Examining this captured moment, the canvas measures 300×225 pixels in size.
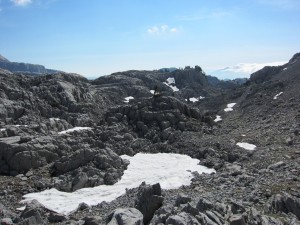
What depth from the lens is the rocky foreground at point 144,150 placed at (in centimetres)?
2742

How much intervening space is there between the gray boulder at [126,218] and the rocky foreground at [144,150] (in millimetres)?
80

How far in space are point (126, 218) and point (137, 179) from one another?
19.6 metres

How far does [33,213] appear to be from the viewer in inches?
1139

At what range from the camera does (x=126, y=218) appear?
23.5 meters

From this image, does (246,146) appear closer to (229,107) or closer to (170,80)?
(229,107)

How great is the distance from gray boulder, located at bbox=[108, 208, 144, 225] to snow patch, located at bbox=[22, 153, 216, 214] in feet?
34.8

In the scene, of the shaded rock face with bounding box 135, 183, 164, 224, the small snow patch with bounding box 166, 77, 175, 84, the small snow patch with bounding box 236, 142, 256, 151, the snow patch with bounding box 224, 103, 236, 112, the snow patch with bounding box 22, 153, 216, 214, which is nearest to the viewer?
the shaded rock face with bounding box 135, 183, 164, 224

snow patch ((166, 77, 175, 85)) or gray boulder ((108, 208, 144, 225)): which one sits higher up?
snow patch ((166, 77, 175, 85))

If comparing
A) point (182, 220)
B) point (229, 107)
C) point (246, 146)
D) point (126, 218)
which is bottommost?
point (229, 107)

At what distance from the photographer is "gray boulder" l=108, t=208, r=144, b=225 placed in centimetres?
2312

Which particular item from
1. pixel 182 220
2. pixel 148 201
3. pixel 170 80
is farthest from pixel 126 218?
pixel 170 80

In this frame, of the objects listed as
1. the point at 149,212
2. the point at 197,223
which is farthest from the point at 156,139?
the point at 197,223

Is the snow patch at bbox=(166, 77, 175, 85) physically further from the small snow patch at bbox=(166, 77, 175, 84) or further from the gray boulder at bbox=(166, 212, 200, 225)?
the gray boulder at bbox=(166, 212, 200, 225)

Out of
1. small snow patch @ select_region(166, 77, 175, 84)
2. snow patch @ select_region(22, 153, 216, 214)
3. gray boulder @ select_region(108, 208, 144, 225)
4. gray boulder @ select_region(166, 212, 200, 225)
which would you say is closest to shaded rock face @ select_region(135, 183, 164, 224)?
gray boulder @ select_region(108, 208, 144, 225)
